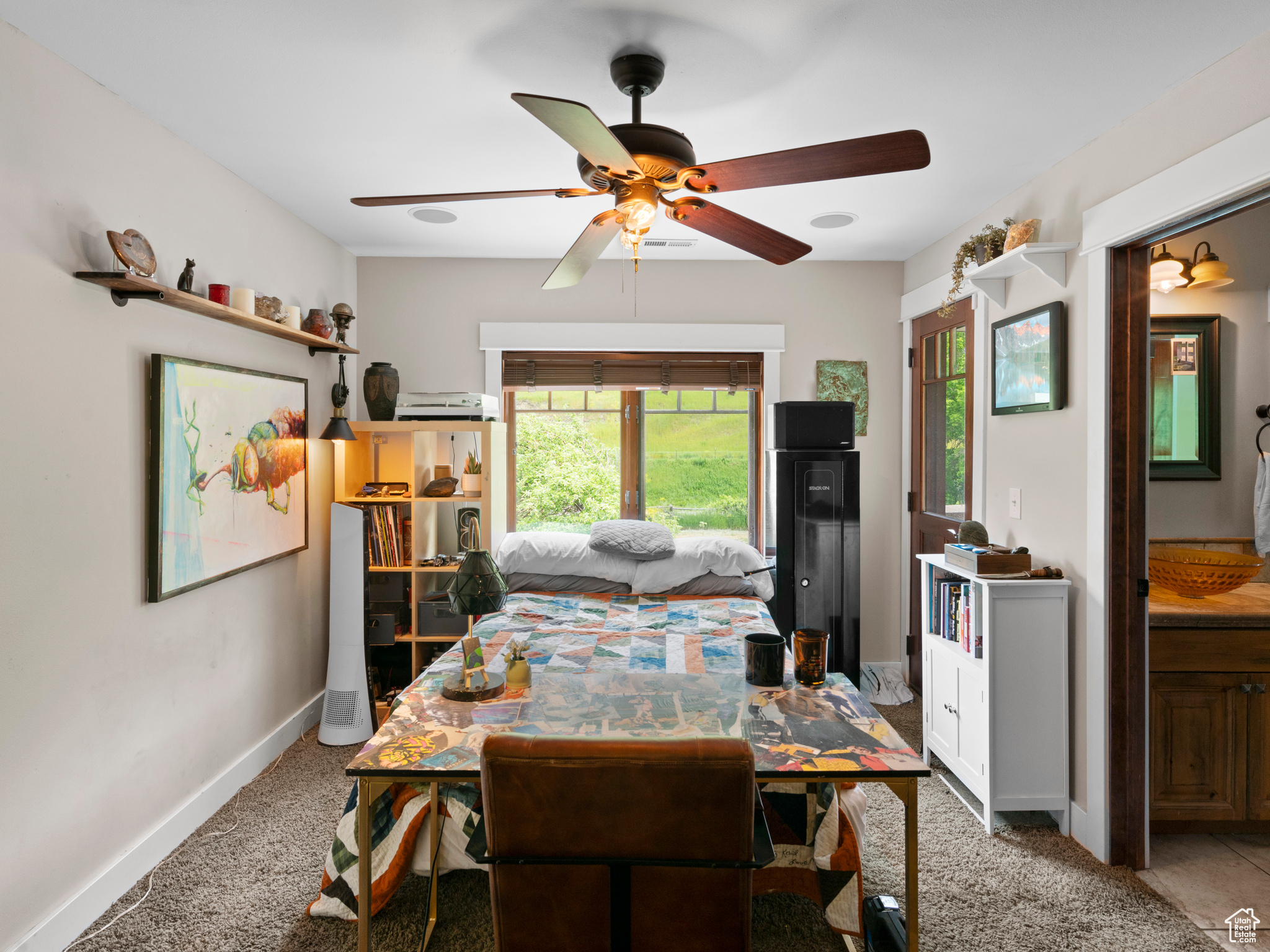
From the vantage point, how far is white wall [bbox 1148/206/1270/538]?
2.79m

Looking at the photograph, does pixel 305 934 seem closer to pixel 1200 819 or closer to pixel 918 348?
pixel 1200 819

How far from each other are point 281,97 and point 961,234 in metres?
2.84

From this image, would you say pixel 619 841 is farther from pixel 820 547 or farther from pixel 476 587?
pixel 820 547

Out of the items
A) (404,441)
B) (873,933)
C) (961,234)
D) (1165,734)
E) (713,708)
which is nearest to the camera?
(713,708)

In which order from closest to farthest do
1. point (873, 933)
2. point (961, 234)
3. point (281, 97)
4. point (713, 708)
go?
point (713, 708)
point (873, 933)
point (281, 97)
point (961, 234)

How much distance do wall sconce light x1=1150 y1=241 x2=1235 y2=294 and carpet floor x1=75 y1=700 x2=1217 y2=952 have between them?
2.06 m

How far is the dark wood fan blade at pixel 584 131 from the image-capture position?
4.24ft

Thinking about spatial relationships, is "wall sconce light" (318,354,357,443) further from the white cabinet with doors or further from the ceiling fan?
the white cabinet with doors

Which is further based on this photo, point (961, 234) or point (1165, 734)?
point (961, 234)

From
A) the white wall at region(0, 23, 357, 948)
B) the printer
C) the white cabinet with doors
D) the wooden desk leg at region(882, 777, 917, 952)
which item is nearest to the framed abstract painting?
the white wall at region(0, 23, 357, 948)

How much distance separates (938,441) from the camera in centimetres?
373

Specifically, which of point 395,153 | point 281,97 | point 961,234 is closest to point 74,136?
point 281,97

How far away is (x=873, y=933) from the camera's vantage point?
195 cm

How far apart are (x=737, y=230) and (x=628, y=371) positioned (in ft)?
6.91
